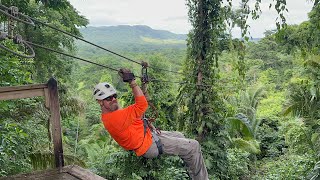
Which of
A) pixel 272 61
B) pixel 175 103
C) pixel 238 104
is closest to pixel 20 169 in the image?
pixel 175 103

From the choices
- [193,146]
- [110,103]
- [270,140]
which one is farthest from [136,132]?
[270,140]

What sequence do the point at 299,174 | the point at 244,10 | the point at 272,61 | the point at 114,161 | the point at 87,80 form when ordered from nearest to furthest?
the point at 244,10 < the point at 114,161 < the point at 299,174 < the point at 272,61 < the point at 87,80

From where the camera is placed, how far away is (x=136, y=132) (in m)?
3.69

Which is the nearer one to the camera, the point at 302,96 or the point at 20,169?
the point at 20,169

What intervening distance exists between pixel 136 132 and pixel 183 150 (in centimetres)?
57

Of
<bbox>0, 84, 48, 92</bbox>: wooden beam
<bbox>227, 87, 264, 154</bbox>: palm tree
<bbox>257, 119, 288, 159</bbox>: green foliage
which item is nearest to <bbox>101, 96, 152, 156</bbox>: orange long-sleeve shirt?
<bbox>0, 84, 48, 92</bbox>: wooden beam

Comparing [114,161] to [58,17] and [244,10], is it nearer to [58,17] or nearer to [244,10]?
[244,10]

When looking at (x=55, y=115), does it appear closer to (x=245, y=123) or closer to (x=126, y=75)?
(x=126, y=75)

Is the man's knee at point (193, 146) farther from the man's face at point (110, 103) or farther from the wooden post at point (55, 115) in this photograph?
the wooden post at point (55, 115)

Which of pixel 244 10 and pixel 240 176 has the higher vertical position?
pixel 244 10

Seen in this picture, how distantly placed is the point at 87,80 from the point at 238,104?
27.8 meters

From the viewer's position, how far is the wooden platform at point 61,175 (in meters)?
3.15

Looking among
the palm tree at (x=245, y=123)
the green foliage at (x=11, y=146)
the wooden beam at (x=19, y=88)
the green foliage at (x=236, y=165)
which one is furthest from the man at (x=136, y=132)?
the palm tree at (x=245, y=123)

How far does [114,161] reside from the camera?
7.09 meters
